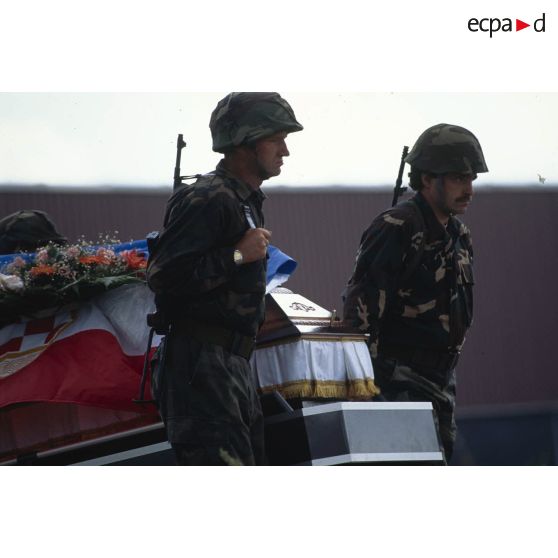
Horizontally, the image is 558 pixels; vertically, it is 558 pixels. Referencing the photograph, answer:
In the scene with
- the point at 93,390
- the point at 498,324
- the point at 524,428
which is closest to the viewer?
the point at 93,390

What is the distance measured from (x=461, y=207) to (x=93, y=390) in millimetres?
2058

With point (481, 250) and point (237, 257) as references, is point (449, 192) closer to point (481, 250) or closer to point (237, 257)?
point (237, 257)

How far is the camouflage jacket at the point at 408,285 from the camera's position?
561 centimetres

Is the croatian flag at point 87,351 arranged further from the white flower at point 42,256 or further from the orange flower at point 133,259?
the white flower at point 42,256

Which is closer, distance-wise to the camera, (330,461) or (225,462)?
(225,462)

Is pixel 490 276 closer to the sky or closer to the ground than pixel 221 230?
closer to the ground

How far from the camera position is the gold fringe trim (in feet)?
16.7

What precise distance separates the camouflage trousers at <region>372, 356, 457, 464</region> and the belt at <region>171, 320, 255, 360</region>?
4.82ft

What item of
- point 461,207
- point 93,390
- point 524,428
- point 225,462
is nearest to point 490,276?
point 524,428

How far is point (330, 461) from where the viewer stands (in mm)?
4750

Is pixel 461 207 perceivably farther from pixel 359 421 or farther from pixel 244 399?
pixel 244 399

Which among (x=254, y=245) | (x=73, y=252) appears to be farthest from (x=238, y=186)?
(x=73, y=252)

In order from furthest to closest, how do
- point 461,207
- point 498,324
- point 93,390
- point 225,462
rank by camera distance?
point 498,324, point 461,207, point 93,390, point 225,462

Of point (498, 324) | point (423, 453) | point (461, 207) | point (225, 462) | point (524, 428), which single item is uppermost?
point (461, 207)
